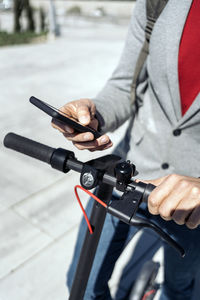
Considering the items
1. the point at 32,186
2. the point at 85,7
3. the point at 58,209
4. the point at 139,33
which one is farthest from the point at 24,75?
the point at 85,7

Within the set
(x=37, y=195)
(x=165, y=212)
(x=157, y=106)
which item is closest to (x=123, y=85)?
(x=157, y=106)

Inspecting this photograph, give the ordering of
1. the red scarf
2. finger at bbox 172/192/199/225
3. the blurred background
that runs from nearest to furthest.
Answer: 1. finger at bbox 172/192/199/225
2. the red scarf
3. the blurred background

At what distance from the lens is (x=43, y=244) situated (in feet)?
9.12

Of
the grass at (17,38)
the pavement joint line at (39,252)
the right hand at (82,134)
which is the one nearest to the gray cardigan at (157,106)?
the right hand at (82,134)

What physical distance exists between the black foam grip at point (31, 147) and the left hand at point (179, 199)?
384mm

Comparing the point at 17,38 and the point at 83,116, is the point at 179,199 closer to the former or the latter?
the point at 83,116

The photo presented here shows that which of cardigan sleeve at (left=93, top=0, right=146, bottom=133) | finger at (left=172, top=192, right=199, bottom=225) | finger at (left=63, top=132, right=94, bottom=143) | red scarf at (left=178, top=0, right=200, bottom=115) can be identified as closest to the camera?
finger at (left=172, top=192, right=199, bottom=225)

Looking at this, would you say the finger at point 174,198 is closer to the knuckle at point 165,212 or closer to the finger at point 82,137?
the knuckle at point 165,212

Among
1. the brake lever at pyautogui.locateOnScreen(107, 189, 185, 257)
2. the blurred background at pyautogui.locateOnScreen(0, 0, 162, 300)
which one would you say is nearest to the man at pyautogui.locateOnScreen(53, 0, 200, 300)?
the brake lever at pyautogui.locateOnScreen(107, 189, 185, 257)

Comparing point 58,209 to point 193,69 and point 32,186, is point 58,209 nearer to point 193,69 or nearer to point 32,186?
point 32,186

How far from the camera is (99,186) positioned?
1028 millimetres

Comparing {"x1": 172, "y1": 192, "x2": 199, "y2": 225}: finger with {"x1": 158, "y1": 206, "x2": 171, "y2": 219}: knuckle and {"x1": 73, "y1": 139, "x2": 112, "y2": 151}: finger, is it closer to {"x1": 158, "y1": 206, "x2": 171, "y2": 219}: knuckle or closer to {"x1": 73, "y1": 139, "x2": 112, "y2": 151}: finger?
{"x1": 158, "y1": 206, "x2": 171, "y2": 219}: knuckle

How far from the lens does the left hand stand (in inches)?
31.9

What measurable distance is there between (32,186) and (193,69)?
2.57 meters
